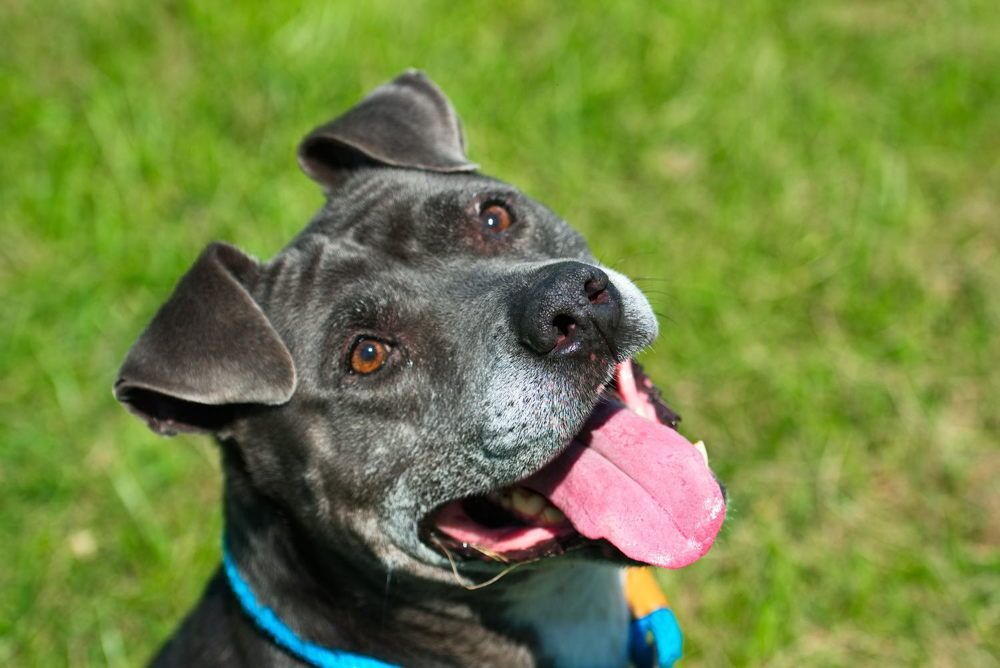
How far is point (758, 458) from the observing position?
5.99 m

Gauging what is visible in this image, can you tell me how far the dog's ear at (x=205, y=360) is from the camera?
383 cm

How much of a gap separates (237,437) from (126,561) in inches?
93.6

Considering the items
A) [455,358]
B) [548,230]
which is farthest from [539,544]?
[548,230]

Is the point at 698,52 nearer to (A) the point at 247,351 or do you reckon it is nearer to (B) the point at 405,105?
(B) the point at 405,105

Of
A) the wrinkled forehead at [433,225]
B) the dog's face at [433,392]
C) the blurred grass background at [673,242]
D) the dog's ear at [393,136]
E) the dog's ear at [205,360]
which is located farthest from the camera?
the blurred grass background at [673,242]

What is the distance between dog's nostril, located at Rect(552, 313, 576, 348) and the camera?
3502 millimetres

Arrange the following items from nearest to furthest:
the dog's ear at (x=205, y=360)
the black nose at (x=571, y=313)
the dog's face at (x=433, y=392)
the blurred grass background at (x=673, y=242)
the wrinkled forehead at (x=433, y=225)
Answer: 1. the black nose at (x=571, y=313)
2. the dog's face at (x=433, y=392)
3. the dog's ear at (x=205, y=360)
4. the wrinkled forehead at (x=433, y=225)
5. the blurred grass background at (x=673, y=242)

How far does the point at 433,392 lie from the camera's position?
3.83 m

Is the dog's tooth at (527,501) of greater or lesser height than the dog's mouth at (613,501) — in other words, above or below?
below

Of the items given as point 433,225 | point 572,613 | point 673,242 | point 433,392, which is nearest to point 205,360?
point 433,392

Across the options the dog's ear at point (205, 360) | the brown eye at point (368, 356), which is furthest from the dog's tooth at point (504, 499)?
the dog's ear at point (205, 360)

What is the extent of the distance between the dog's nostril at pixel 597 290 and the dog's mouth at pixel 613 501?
11.6 inches

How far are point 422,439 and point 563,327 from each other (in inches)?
26.0

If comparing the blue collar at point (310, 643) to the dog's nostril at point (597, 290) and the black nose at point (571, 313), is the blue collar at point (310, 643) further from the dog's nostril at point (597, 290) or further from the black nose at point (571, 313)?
the dog's nostril at point (597, 290)
